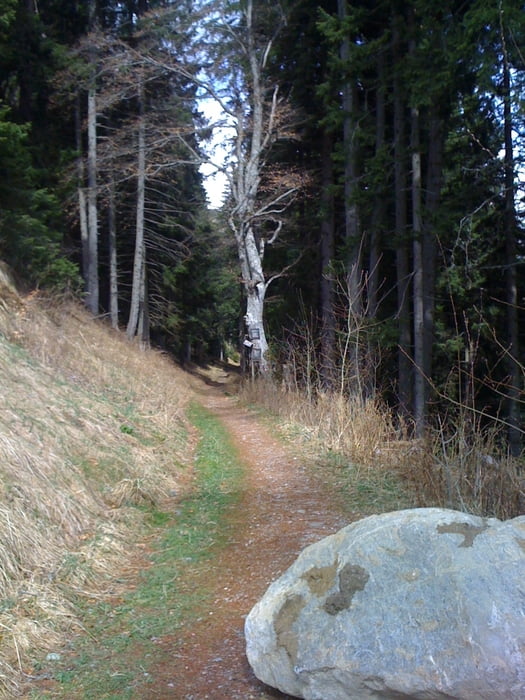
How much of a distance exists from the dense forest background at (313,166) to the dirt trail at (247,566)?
216cm

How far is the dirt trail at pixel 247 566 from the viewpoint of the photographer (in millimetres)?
3508

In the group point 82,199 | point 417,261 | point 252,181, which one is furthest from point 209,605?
point 82,199

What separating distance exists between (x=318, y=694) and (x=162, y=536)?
337 centimetres

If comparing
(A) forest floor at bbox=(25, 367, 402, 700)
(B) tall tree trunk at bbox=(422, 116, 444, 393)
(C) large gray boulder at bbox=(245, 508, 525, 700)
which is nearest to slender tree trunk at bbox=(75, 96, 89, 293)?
(B) tall tree trunk at bbox=(422, 116, 444, 393)

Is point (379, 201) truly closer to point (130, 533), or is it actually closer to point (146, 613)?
point (130, 533)

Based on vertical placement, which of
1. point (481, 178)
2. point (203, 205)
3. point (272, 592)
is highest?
point (203, 205)

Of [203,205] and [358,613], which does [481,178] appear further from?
[203,205]

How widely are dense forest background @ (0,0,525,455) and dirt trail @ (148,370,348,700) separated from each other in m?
2.16

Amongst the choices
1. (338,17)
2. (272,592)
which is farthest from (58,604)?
(338,17)

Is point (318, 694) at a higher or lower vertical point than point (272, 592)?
lower

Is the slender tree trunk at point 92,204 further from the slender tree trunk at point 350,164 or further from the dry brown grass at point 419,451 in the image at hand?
the dry brown grass at point 419,451

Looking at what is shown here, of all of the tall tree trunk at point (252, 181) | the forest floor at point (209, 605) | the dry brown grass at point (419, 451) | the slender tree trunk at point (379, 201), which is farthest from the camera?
the tall tree trunk at point (252, 181)

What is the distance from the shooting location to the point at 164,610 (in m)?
4.48

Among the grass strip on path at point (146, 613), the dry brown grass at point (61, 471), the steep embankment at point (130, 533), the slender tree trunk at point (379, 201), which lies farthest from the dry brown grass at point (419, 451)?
the slender tree trunk at point (379, 201)
